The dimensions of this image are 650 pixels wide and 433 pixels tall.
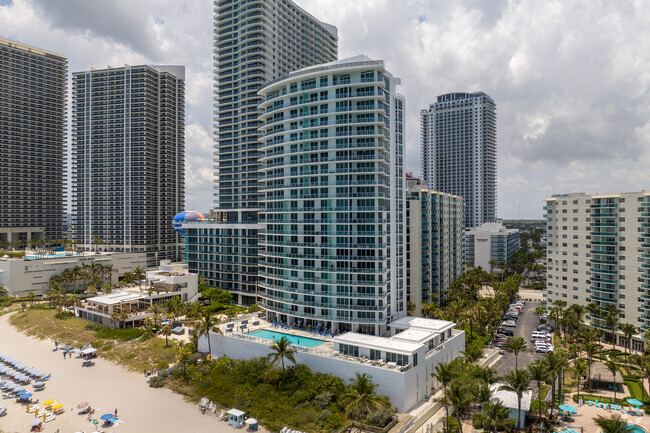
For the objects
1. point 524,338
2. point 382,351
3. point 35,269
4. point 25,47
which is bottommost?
point 524,338

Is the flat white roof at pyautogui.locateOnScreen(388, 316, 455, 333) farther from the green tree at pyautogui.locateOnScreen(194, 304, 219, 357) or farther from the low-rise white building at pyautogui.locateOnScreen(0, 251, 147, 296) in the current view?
the low-rise white building at pyautogui.locateOnScreen(0, 251, 147, 296)

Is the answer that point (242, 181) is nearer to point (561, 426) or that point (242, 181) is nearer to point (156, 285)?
point (156, 285)

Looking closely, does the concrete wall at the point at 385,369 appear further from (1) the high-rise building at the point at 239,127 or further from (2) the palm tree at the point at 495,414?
(1) the high-rise building at the point at 239,127

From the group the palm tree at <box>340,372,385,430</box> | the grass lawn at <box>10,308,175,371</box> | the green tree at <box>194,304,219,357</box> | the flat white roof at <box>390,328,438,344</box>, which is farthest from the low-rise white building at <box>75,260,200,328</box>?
the palm tree at <box>340,372,385,430</box>

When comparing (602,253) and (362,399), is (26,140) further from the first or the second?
(602,253)

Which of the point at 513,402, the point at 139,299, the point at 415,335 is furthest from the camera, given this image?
the point at 139,299

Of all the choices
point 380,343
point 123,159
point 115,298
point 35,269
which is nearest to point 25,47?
point 123,159

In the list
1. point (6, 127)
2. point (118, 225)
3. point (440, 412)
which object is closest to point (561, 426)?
point (440, 412)
